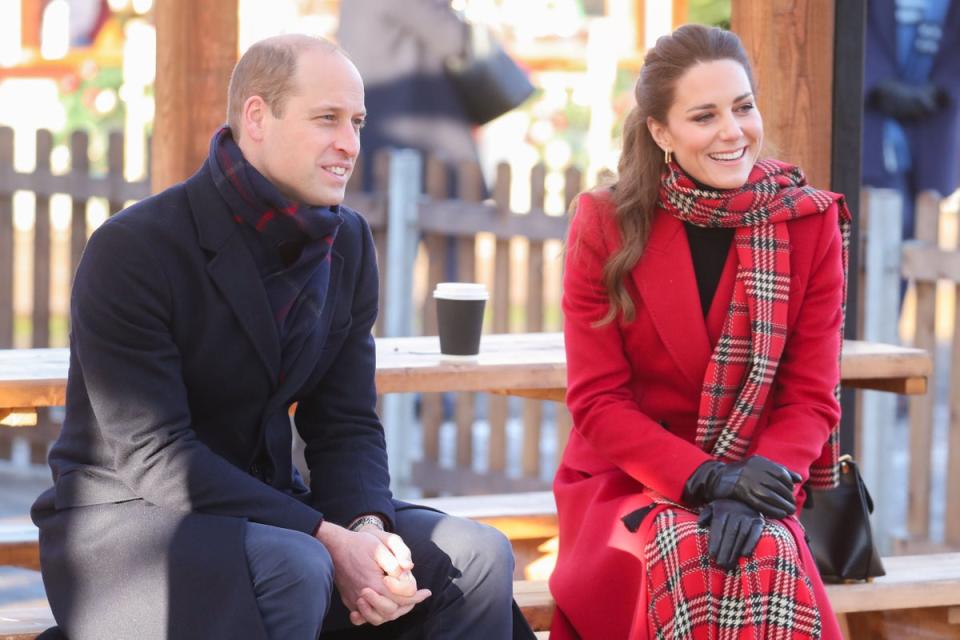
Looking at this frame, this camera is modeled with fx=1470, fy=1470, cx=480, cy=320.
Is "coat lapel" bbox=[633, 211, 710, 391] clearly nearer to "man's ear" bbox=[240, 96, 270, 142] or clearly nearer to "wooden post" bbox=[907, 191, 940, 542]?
"man's ear" bbox=[240, 96, 270, 142]

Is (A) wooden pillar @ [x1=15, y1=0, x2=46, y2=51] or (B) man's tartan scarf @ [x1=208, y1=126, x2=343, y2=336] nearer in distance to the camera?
(B) man's tartan scarf @ [x1=208, y1=126, x2=343, y2=336]

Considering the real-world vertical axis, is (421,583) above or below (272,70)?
below

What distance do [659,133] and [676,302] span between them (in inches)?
15.4

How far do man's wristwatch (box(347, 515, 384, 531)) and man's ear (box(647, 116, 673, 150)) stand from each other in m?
1.08

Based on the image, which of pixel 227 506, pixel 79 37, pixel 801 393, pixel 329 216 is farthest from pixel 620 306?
pixel 79 37

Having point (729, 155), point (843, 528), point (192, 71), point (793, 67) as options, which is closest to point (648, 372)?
point (729, 155)

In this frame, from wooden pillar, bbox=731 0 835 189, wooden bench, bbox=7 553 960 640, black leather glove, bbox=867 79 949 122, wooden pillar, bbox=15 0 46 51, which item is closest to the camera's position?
wooden bench, bbox=7 553 960 640

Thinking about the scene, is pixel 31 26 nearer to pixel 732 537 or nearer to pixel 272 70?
pixel 272 70

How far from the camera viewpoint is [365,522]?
2779mm

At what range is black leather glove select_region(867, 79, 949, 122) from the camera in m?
7.78

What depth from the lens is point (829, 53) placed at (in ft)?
13.5

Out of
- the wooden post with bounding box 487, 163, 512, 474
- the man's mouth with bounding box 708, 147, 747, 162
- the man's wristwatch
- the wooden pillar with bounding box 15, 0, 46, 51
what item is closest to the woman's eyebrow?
the man's mouth with bounding box 708, 147, 747, 162

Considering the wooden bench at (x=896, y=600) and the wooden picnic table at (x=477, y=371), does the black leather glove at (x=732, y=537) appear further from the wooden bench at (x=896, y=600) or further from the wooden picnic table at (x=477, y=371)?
the wooden picnic table at (x=477, y=371)

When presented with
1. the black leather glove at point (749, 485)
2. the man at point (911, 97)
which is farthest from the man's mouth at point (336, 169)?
the man at point (911, 97)
